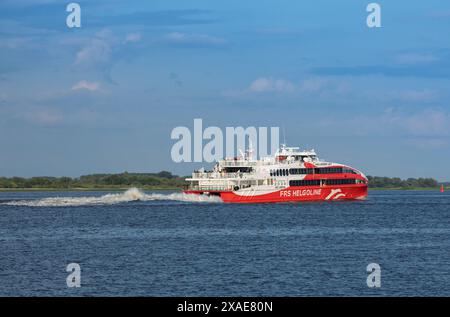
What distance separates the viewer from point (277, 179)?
102 metres

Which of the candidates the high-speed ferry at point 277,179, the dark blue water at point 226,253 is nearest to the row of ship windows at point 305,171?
the high-speed ferry at point 277,179

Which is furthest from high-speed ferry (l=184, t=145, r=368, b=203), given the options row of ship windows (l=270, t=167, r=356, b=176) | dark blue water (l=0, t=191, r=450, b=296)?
dark blue water (l=0, t=191, r=450, b=296)

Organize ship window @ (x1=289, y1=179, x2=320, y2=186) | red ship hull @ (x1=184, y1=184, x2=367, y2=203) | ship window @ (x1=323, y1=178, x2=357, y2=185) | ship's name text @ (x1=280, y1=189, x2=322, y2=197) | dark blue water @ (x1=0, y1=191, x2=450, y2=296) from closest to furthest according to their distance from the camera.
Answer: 1. dark blue water @ (x1=0, y1=191, x2=450, y2=296)
2. red ship hull @ (x1=184, y1=184, x2=367, y2=203)
3. ship's name text @ (x1=280, y1=189, x2=322, y2=197)
4. ship window @ (x1=289, y1=179, x2=320, y2=186)
5. ship window @ (x1=323, y1=178, x2=357, y2=185)

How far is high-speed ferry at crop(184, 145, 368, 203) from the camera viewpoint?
102 meters

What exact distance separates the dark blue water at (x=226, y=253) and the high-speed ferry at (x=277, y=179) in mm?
15859

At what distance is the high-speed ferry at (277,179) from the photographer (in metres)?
102

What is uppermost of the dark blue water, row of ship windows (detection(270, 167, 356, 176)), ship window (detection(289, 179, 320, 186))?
row of ship windows (detection(270, 167, 356, 176))

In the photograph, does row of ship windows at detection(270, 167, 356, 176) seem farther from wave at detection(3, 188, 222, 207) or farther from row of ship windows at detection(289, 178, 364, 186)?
wave at detection(3, 188, 222, 207)

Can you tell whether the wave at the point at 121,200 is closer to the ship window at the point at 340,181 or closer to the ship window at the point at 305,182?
the ship window at the point at 305,182

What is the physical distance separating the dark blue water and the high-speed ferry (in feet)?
52.0

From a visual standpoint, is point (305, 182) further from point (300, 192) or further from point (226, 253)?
point (226, 253)
